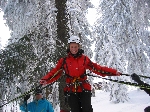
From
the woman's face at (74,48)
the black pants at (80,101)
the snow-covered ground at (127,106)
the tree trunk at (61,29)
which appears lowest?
the snow-covered ground at (127,106)

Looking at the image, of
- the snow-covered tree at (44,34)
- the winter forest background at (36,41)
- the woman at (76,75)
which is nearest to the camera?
the woman at (76,75)

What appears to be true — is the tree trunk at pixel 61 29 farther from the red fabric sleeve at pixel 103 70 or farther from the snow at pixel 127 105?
the snow at pixel 127 105

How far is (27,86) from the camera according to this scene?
8008 mm

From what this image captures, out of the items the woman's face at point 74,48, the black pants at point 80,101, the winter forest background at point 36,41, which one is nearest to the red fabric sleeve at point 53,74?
the woman's face at point 74,48

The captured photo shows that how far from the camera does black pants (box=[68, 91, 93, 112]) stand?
4.91 m

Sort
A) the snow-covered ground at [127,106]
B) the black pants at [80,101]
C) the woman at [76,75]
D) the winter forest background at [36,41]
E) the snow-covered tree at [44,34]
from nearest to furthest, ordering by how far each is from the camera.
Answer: the black pants at [80,101] → the woman at [76,75] → the winter forest background at [36,41] → the snow-covered tree at [44,34] → the snow-covered ground at [127,106]

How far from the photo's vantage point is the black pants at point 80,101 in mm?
4910

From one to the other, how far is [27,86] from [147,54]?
15328mm

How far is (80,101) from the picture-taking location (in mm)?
5082

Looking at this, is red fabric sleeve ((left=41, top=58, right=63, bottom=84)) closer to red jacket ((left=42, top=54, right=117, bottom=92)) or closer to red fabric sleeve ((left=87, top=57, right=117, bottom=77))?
red jacket ((left=42, top=54, right=117, bottom=92))

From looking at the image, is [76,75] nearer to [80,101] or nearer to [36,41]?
[80,101]

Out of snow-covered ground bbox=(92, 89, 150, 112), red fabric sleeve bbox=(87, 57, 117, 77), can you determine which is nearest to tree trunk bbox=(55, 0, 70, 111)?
red fabric sleeve bbox=(87, 57, 117, 77)

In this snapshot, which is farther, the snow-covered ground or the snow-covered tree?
the snow-covered ground

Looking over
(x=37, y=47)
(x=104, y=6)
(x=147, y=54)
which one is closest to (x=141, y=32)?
(x=147, y=54)
